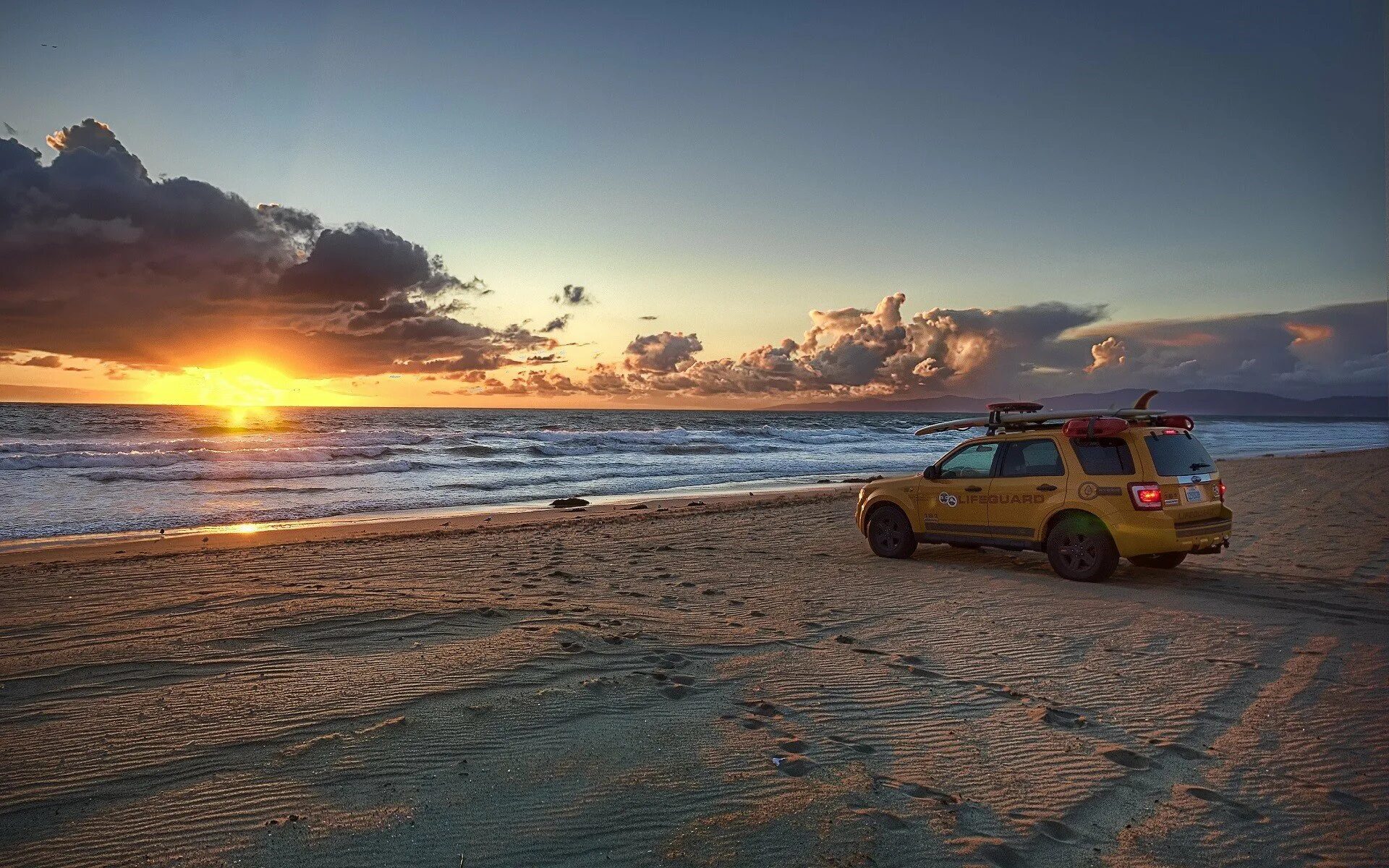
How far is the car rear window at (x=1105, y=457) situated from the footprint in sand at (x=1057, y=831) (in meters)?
5.86

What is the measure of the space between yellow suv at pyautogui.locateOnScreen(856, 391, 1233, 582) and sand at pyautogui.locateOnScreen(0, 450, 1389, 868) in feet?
1.72

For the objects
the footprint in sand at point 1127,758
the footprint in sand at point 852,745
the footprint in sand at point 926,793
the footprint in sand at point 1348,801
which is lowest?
the footprint in sand at point 1348,801

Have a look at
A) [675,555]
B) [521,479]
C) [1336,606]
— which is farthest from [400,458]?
[1336,606]

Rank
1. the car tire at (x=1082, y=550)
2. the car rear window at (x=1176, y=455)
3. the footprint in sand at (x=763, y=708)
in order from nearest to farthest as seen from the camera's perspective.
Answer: the footprint in sand at (x=763, y=708)
the car rear window at (x=1176, y=455)
the car tire at (x=1082, y=550)

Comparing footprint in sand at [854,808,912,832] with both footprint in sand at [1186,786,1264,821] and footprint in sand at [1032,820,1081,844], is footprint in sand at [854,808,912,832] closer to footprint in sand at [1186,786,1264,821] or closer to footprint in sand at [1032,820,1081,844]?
footprint in sand at [1032,820,1081,844]

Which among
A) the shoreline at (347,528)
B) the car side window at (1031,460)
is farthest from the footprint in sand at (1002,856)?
the shoreline at (347,528)

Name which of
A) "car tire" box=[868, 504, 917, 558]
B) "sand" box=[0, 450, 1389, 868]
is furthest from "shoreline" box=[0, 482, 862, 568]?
"car tire" box=[868, 504, 917, 558]

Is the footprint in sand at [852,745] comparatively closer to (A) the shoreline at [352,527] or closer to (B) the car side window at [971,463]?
(B) the car side window at [971,463]

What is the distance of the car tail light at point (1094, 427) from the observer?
8367mm

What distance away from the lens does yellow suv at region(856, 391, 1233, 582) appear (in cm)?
834

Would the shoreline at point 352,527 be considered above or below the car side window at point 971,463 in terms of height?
below

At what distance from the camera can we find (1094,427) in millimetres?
8469

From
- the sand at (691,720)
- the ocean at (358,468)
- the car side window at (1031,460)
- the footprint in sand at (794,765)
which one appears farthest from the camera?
the ocean at (358,468)

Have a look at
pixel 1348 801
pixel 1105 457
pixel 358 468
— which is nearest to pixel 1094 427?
pixel 1105 457
